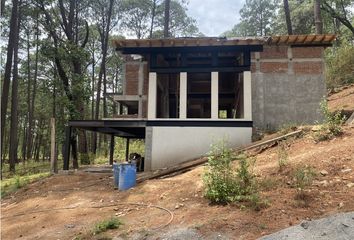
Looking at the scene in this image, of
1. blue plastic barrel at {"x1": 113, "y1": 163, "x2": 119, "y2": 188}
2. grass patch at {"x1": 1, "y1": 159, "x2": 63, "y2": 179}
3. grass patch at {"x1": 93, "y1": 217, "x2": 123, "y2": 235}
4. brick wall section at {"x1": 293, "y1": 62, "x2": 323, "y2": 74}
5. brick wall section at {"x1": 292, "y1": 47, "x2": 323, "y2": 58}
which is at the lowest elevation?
grass patch at {"x1": 1, "y1": 159, "x2": 63, "y2": 179}

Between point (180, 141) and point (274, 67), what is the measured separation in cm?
506

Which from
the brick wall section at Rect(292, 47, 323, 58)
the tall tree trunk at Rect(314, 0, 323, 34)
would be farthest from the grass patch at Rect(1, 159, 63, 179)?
the tall tree trunk at Rect(314, 0, 323, 34)

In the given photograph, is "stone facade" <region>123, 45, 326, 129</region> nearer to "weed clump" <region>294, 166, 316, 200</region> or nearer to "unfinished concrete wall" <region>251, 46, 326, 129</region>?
"unfinished concrete wall" <region>251, 46, 326, 129</region>

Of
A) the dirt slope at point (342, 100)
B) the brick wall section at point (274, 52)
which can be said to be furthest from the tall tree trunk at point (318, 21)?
the brick wall section at point (274, 52)

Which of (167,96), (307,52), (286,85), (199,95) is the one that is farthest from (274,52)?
(167,96)

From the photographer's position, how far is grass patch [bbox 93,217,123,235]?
7.39m

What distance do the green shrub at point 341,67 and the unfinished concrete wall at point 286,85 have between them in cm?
1137

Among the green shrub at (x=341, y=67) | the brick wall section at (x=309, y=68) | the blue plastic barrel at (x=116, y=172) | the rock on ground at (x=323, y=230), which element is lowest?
the rock on ground at (x=323, y=230)

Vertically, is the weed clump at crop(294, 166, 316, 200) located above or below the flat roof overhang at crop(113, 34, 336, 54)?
below

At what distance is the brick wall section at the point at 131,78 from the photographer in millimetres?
16031

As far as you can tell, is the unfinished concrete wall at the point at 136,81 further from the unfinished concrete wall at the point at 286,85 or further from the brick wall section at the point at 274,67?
the brick wall section at the point at 274,67

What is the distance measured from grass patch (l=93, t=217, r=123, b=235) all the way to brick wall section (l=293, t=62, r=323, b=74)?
34.5ft

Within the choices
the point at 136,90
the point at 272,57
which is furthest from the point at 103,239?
the point at 272,57

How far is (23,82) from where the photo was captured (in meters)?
35.1
